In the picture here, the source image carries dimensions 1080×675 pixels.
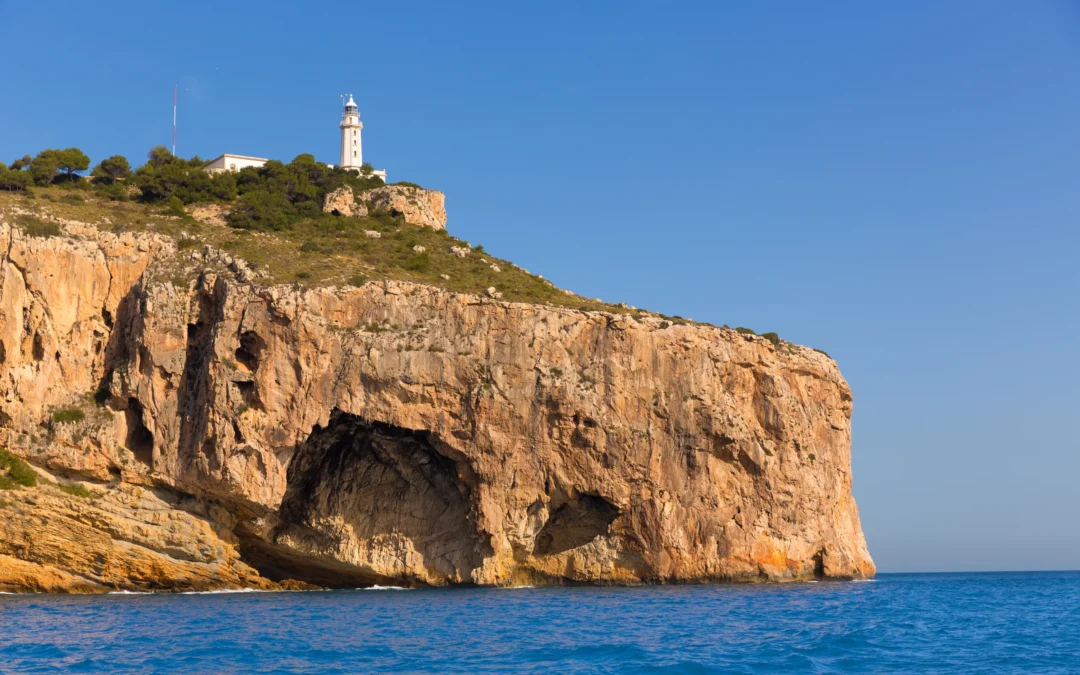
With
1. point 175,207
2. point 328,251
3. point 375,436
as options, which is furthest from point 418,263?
point 175,207

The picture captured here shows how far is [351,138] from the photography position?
2783 inches

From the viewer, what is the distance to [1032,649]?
23922 mm

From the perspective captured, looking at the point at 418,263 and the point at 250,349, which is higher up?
the point at 418,263

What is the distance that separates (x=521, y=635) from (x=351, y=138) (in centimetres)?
5145

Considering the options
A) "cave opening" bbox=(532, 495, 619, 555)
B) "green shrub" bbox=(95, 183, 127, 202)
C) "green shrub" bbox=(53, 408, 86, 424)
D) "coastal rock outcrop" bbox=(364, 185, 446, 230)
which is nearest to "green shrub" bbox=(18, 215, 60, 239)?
"green shrub" bbox=(53, 408, 86, 424)

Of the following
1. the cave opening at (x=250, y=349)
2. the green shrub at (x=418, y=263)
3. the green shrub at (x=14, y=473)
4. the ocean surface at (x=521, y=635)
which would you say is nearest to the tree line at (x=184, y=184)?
the green shrub at (x=418, y=263)

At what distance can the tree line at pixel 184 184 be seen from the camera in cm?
5209

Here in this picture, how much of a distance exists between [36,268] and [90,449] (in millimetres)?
6990

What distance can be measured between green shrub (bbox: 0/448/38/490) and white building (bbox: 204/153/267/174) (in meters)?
29.1

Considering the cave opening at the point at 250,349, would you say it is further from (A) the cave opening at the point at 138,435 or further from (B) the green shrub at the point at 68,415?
(B) the green shrub at the point at 68,415

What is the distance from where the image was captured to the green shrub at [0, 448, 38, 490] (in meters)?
35.7

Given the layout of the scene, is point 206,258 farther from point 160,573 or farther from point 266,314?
point 160,573

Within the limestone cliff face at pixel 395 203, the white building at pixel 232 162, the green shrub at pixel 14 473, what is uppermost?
the white building at pixel 232 162

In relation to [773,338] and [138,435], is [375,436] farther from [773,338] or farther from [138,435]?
[773,338]
